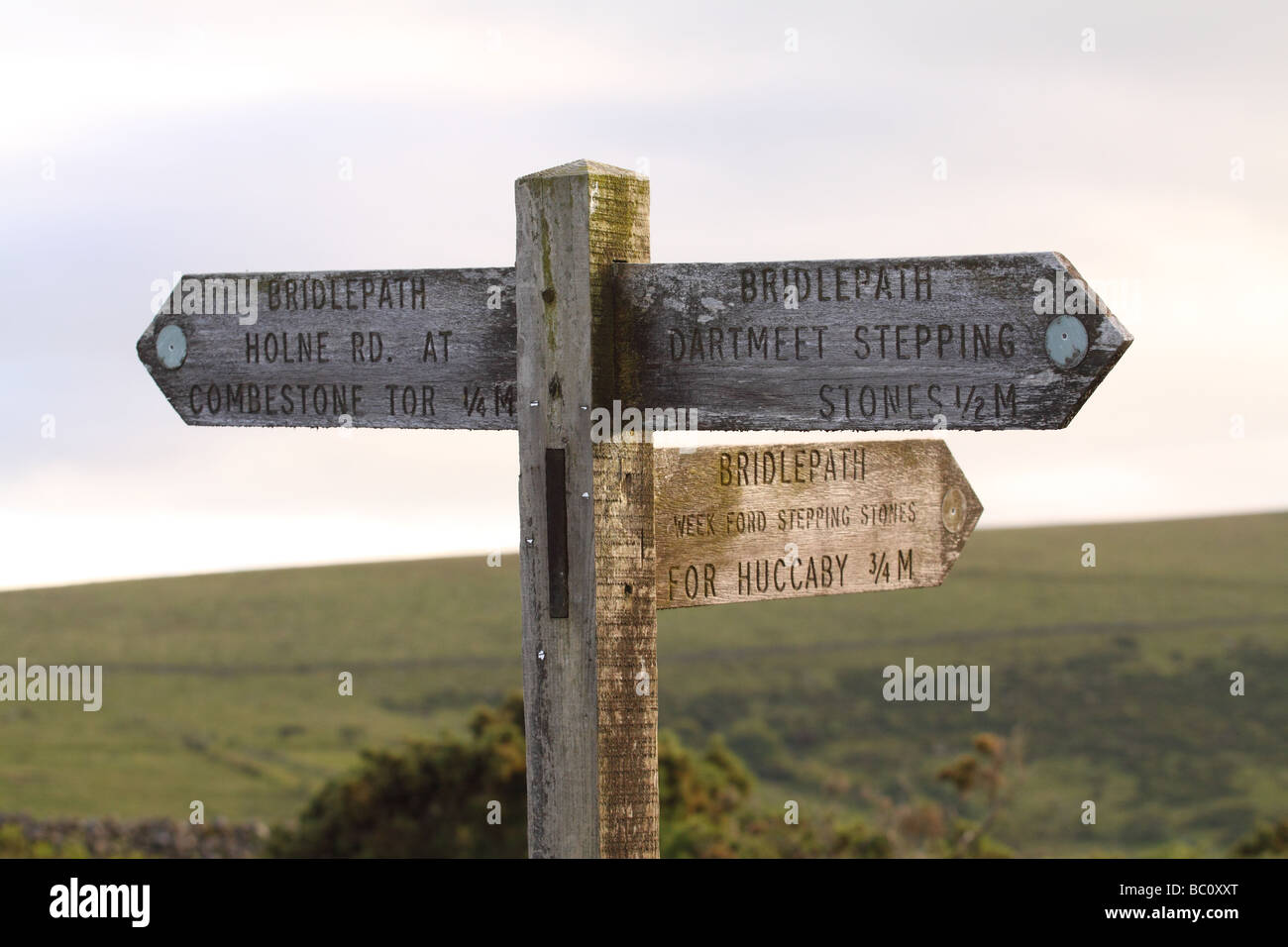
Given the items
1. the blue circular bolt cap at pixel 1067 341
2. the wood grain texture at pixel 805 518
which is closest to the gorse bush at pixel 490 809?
the wood grain texture at pixel 805 518

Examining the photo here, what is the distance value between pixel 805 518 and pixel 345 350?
59.6 inches

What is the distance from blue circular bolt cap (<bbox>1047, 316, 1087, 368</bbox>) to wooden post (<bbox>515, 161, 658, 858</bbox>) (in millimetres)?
1121

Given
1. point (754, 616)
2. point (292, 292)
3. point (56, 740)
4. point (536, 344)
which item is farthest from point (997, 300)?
point (754, 616)

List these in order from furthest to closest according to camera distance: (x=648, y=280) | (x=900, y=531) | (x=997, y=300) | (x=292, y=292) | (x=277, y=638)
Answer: (x=277, y=638)
(x=900, y=531)
(x=292, y=292)
(x=648, y=280)
(x=997, y=300)

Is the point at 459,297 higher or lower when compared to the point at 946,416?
higher

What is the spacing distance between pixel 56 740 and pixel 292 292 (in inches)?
1068

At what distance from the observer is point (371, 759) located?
1191 centimetres

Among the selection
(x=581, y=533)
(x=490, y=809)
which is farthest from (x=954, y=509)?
(x=490, y=809)

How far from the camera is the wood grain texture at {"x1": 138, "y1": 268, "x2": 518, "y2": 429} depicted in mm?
4129

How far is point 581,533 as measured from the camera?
396 cm

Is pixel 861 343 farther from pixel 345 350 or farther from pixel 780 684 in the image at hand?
pixel 780 684

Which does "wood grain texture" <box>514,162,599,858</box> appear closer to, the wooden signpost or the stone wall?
the wooden signpost

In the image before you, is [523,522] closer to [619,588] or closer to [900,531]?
[619,588]
